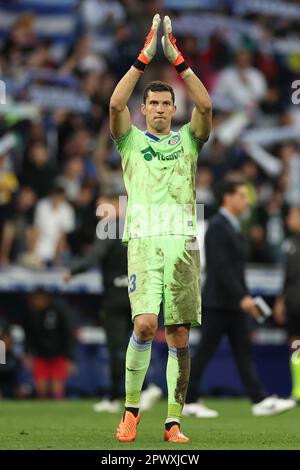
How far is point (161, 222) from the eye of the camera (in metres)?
8.87

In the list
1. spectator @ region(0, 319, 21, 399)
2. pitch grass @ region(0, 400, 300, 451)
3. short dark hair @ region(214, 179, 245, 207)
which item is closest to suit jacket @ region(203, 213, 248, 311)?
short dark hair @ region(214, 179, 245, 207)

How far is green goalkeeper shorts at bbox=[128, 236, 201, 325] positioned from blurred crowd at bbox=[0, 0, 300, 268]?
8.36 metres

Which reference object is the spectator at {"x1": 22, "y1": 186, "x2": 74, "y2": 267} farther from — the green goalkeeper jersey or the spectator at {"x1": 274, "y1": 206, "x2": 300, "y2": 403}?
the green goalkeeper jersey

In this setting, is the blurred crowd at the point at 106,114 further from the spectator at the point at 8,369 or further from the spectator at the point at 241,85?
the spectator at the point at 8,369

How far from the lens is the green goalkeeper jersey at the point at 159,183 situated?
8867 millimetres

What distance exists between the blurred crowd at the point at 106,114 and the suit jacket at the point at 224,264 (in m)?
4.74

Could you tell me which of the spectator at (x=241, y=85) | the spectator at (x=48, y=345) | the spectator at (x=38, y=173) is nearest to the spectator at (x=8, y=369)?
the spectator at (x=48, y=345)

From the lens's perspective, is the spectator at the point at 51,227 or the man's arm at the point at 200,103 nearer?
the man's arm at the point at 200,103

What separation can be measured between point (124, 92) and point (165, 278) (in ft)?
4.41

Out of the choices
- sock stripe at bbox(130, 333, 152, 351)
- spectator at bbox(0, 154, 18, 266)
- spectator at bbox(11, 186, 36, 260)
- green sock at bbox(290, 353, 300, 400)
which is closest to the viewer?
sock stripe at bbox(130, 333, 152, 351)

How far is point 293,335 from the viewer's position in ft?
52.3

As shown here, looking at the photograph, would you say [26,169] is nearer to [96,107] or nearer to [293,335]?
[96,107]

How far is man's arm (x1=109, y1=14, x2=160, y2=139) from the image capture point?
8.82 metres
